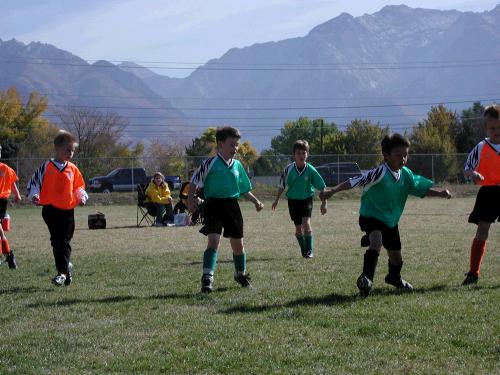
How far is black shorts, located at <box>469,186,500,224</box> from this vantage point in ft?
27.1

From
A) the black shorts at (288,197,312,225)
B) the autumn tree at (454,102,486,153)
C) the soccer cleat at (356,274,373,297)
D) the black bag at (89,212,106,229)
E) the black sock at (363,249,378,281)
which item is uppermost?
the autumn tree at (454,102,486,153)

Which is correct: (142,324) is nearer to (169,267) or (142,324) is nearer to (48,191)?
(48,191)

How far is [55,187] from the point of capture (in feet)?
29.7

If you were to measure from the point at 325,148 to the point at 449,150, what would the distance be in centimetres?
1380

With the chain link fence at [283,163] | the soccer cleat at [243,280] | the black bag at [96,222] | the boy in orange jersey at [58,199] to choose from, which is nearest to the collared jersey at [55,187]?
the boy in orange jersey at [58,199]

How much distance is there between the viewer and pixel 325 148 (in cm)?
6881

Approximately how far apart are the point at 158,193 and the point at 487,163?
14.8 metres

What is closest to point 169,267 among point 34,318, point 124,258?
point 124,258

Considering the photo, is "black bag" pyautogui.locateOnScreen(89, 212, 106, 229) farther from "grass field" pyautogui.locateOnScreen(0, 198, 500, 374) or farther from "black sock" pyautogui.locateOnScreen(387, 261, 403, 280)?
"black sock" pyautogui.locateOnScreen(387, 261, 403, 280)

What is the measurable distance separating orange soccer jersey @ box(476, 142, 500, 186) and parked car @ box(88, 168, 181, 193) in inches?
1391

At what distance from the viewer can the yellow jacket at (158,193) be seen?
72.0 ft

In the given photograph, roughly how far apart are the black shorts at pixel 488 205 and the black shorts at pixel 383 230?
3.59ft

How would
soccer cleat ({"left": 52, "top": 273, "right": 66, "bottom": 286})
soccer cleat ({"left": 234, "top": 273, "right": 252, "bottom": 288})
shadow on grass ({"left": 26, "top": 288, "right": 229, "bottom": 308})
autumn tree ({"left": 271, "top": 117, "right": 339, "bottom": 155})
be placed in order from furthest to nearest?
autumn tree ({"left": 271, "top": 117, "right": 339, "bottom": 155})
soccer cleat ({"left": 52, "top": 273, "right": 66, "bottom": 286})
soccer cleat ({"left": 234, "top": 273, "right": 252, "bottom": 288})
shadow on grass ({"left": 26, "top": 288, "right": 229, "bottom": 308})

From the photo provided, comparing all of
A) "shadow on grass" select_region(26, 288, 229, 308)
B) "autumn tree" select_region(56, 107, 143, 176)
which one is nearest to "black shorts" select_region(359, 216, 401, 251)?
"shadow on grass" select_region(26, 288, 229, 308)
